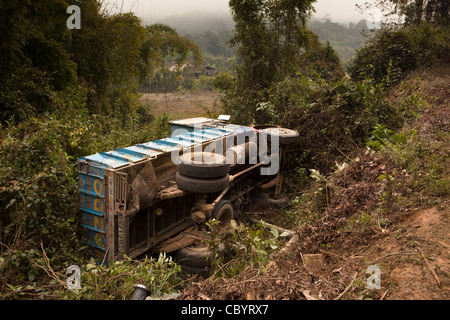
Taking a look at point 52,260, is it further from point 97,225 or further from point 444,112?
point 444,112

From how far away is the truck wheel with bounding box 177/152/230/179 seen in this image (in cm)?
488

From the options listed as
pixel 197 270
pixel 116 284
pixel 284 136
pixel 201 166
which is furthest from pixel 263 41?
pixel 116 284

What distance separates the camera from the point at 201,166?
4875 millimetres

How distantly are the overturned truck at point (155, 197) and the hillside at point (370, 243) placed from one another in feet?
4.86

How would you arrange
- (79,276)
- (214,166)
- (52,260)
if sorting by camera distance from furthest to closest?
(214,166) < (52,260) < (79,276)

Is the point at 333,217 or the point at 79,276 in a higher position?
the point at 333,217

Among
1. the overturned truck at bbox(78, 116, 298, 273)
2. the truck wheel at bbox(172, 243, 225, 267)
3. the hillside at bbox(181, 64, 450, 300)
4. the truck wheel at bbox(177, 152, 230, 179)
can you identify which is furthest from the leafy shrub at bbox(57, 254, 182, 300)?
A: the truck wheel at bbox(177, 152, 230, 179)

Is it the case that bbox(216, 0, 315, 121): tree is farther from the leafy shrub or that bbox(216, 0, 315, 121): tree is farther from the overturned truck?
the leafy shrub

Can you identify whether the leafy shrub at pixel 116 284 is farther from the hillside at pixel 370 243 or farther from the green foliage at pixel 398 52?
the green foliage at pixel 398 52

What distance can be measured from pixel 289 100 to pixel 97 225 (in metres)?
6.96

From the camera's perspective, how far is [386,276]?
2955 mm

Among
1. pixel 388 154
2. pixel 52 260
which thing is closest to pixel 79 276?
pixel 52 260

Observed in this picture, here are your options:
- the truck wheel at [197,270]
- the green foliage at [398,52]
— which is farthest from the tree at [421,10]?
the truck wheel at [197,270]

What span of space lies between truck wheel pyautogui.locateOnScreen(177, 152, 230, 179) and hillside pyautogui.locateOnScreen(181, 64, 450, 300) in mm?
1503
